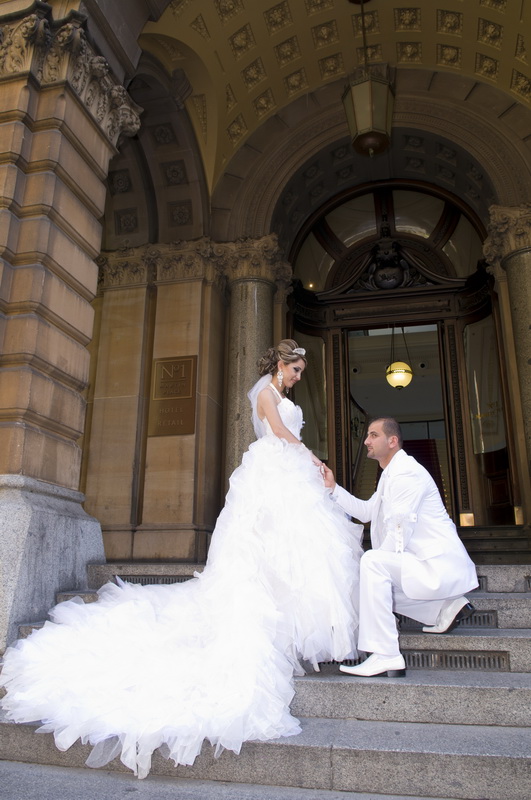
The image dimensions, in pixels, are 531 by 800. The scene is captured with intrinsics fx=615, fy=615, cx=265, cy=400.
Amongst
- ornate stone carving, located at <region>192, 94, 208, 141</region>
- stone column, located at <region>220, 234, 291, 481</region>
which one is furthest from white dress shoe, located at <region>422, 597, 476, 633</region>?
ornate stone carving, located at <region>192, 94, 208, 141</region>

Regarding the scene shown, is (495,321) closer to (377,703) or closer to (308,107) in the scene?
(308,107)

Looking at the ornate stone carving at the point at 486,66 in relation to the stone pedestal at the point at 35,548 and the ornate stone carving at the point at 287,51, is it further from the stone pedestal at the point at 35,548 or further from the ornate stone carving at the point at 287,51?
the stone pedestal at the point at 35,548

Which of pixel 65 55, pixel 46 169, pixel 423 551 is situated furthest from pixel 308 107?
pixel 423 551

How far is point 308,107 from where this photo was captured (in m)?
11.2

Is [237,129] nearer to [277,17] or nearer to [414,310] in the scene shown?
[277,17]

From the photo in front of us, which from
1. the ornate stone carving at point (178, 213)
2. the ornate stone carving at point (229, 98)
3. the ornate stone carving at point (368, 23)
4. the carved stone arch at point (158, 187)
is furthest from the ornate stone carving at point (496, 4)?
the ornate stone carving at point (178, 213)

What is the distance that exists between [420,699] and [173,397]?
701 cm

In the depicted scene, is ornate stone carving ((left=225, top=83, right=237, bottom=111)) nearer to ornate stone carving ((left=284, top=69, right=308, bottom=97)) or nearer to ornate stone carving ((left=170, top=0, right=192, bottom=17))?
ornate stone carving ((left=284, top=69, right=308, bottom=97))

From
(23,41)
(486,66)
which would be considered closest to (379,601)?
(23,41)

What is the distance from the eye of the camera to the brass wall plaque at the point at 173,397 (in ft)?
31.9

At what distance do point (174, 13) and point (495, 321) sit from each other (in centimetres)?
708

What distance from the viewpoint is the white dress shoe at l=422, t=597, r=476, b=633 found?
4336 mm

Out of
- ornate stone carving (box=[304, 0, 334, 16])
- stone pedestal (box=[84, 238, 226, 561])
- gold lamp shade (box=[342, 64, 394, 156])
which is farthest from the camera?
ornate stone carving (box=[304, 0, 334, 16])

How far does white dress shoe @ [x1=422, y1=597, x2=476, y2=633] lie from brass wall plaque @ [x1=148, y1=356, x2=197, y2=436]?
5.83 m
